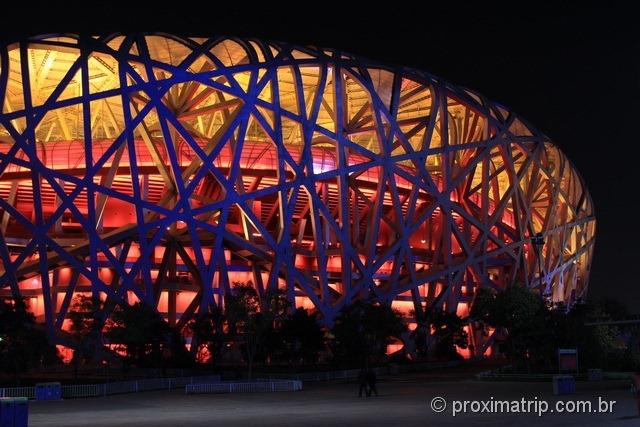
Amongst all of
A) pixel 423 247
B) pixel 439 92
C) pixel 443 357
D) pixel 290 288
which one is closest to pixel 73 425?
pixel 290 288

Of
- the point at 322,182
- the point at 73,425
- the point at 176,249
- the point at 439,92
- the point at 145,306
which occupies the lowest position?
the point at 73,425

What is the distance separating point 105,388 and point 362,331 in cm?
1669

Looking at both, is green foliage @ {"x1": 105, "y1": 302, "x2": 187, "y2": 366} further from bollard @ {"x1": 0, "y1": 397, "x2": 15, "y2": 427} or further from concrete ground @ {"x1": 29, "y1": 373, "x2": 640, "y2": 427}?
bollard @ {"x1": 0, "y1": 397, "x2": 15, "y2": 427}

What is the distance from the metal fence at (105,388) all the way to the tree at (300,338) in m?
8.08

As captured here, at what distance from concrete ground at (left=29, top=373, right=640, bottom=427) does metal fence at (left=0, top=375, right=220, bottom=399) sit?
1.32m

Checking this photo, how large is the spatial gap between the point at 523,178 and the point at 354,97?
15.9 metres

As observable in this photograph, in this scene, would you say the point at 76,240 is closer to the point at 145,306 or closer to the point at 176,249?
the point at 176,249

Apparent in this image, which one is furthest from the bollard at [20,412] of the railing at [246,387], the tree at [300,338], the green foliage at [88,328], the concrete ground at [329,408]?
the tree at [300,338]

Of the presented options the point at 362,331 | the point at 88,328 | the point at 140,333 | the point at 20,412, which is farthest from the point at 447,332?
the point at 20,412

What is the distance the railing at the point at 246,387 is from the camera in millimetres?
29797

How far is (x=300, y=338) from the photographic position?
138 feet

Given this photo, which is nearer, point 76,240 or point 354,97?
point 76,240

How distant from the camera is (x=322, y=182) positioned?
51938mm

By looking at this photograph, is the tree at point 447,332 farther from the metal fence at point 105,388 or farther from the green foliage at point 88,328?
the green foliage at point 88,328
